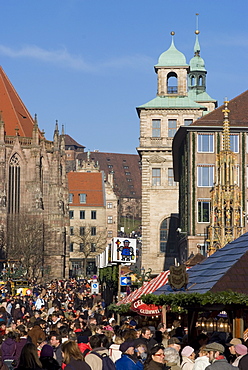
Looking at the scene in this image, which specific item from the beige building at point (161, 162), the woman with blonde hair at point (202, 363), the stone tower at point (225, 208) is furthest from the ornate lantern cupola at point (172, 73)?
the woman with blonde hair at point (202, 363)

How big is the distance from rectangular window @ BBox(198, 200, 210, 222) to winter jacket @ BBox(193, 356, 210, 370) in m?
53.8

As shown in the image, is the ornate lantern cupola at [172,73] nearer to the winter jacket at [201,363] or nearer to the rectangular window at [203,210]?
the rectangular window at [203,210]

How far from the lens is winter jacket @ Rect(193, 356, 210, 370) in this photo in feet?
40.6

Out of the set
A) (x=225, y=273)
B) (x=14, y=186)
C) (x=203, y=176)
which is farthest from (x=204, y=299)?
(x=14, y=186)

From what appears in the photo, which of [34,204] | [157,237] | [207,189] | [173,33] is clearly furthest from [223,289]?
[34,204]

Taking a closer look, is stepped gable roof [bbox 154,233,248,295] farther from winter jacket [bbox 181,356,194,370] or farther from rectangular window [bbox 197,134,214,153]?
rectangular window [bbox 197,134,214,153]

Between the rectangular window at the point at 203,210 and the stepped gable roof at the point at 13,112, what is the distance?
4978 cm

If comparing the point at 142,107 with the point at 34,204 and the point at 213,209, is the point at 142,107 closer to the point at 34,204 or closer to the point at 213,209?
the point at 34,204

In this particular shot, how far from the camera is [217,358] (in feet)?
39.5

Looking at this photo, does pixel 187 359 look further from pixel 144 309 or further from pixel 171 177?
pixel 171 177

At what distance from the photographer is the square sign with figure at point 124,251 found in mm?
30328

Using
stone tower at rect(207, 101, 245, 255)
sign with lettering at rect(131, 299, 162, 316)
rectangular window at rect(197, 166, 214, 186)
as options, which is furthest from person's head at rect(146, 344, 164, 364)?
rectangular window at rect(197, 166, 214, 186)

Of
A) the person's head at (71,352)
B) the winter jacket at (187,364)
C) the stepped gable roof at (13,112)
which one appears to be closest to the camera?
the person's head at (71,352)

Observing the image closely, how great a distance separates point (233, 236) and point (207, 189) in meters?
33.7
